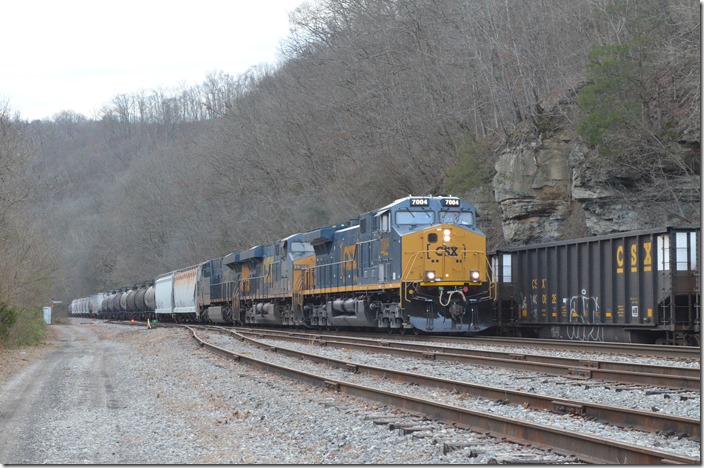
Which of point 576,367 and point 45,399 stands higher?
point 576,367

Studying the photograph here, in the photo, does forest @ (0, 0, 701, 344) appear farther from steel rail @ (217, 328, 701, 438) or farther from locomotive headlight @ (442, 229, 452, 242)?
steel rail @ (217, 328, 701, 438)

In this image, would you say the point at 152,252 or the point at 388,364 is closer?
the point at 388,364

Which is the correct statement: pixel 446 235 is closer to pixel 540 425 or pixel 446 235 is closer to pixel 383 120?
pixel 540 425

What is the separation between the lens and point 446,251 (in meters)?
23.0

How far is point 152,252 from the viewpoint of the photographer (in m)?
95.0

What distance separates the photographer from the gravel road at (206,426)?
8094 mm

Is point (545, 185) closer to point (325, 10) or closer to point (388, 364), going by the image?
point (388, 364)

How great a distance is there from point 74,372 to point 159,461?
11079mm

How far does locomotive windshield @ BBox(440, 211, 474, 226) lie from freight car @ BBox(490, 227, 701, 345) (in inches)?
82.3

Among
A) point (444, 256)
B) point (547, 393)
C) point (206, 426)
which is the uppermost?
point (444, 256)

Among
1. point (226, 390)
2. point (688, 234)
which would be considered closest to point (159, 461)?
point (226, 390)

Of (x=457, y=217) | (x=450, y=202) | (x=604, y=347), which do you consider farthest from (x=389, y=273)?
(x=604, y=347)

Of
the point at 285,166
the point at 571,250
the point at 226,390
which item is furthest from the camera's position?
the point at 285,166

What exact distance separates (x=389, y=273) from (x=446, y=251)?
1.68m
